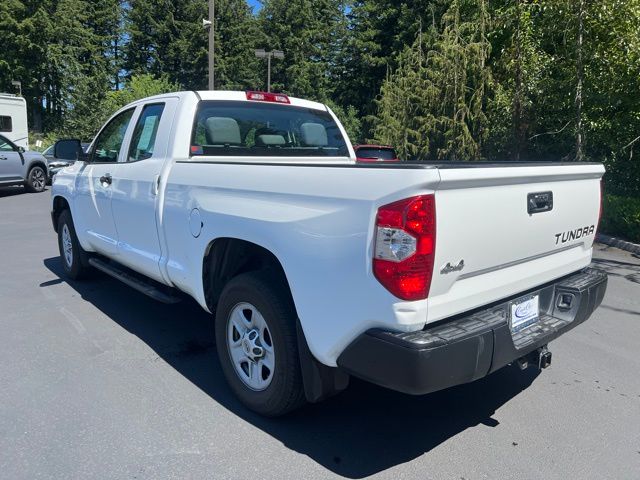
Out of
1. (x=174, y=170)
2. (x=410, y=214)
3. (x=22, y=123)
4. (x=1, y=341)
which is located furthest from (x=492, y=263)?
(x=22, y=123)

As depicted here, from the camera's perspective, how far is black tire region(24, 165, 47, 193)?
53.4ft

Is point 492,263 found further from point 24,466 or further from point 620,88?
point 620,88

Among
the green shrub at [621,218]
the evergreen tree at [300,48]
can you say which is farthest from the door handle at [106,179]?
the evergreen tree at [300,48]

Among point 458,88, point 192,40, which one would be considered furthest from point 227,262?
point 192,40

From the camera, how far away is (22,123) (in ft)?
70.0

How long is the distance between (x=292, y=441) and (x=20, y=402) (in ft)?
6.10

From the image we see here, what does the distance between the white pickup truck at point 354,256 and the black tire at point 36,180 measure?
1371 cm

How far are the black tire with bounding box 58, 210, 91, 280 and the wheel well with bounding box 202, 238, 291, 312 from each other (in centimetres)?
302

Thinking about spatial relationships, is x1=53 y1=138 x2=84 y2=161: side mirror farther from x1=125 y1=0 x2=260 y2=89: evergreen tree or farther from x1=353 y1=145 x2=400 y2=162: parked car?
x1=125 y1=0 x2=260 y2=89: evergreen tree

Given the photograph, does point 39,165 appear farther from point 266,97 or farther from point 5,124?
point 266,97

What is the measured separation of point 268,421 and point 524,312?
5.46 ft

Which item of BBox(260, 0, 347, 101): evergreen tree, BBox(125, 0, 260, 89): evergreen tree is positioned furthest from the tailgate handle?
BBox(125, 0, 260, 89): evergreen tree

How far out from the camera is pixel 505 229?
283 centimetres

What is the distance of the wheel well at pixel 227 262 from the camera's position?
135 inches
